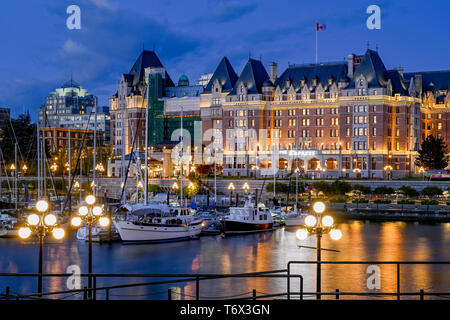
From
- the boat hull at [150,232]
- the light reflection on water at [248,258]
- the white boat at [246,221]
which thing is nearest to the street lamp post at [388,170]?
the light reflection on water at [248,258]

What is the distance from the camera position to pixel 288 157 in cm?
11838

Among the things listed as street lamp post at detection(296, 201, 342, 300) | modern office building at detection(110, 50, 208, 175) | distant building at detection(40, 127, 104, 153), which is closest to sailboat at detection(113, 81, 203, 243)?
street lamp post at detection(296, 201, 342, 300)

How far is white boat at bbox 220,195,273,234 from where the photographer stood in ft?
210

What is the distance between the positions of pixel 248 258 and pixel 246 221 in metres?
14.3

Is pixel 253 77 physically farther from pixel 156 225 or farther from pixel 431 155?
pixel 156 225

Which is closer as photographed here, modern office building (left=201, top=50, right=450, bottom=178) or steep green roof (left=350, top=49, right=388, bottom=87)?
modern office building (left=201, top=50, right=450, bottom=178)

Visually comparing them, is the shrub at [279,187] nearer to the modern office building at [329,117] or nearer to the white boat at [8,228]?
the modern office building at [329,117]

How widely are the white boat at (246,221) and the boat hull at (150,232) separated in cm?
599

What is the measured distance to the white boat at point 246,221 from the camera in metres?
64.0

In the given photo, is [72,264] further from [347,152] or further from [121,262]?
[347,152]

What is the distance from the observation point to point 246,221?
6450cm

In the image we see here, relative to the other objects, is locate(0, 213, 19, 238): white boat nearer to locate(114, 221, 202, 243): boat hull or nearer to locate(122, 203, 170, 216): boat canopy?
locate(114, 221, 202, 243): boat hull

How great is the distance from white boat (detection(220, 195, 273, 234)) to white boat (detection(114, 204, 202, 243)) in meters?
4.33
